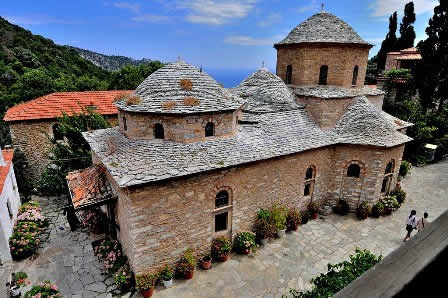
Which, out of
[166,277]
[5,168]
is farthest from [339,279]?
[5,168]

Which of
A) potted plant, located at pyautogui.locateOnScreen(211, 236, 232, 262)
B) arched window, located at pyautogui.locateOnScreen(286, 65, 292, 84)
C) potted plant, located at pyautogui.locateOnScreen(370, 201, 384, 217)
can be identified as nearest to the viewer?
potted plant, located at pyautogui.locateOnScreen(211, 236, 232, 262)

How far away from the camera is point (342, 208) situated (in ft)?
47.6

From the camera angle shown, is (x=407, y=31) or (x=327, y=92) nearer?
(x=327, y=92)

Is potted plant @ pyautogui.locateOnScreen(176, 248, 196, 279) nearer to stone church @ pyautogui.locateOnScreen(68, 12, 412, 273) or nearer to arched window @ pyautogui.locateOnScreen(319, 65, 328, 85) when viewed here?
stone church @ pyautogui.locateOnScreen(68, 12, 412, 273)

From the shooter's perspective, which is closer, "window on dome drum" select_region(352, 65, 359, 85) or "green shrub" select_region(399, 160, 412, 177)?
"window on dome drum" select_region(352, 65, 359, 85)

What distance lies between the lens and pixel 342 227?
13461 millimetres

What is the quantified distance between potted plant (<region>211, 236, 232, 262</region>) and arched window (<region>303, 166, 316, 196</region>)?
5374 mm

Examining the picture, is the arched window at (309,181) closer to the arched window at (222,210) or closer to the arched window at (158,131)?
the arched window at (222,210)

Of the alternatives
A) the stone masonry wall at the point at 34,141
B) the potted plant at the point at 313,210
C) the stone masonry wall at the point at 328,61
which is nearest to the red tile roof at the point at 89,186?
the stone masonry wall at the point at 34,141

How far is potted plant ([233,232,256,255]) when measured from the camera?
1140 cm

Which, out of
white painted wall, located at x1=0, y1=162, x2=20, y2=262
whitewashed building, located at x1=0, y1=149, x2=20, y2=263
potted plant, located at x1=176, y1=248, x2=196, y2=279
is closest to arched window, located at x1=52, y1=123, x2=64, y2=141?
whitewashed building, located at x1=0, y1=149, x2=20, y2=263

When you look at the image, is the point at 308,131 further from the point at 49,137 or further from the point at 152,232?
the point at 49,137

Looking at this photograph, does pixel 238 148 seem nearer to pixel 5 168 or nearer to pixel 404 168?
pixel 5 168

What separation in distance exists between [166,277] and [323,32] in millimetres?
14562
